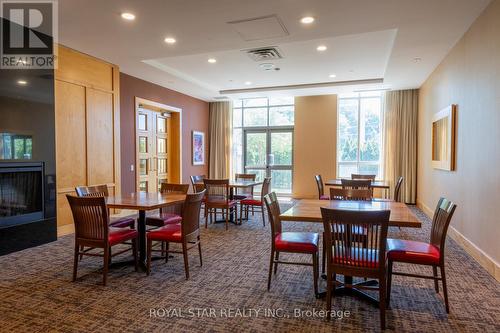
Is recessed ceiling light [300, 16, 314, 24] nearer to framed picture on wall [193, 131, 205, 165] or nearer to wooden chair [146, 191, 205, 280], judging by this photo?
wooden chair [146, 191, 205, 280]

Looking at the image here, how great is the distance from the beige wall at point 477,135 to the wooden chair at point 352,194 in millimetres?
1314

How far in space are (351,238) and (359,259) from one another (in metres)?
0.17

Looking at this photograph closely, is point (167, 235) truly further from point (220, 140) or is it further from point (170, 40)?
point (220, 140)

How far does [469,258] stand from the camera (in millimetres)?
4000

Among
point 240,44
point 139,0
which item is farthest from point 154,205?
point 240,44

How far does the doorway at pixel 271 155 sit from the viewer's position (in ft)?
32.0

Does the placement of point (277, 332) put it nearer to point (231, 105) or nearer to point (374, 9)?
point (374, 9)

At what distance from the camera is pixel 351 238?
2.47 meters

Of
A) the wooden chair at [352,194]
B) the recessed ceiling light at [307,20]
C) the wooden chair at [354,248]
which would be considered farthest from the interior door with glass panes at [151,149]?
the wooden chair at [354,248]

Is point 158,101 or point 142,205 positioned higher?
point 158,101

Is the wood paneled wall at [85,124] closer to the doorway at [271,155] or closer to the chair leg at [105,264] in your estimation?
the chair leg at [105,264]

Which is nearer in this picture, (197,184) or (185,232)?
(185,232)

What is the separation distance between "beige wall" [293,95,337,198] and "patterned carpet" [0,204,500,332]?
5306 mm

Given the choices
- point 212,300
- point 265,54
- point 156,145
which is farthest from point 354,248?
point 156,145
